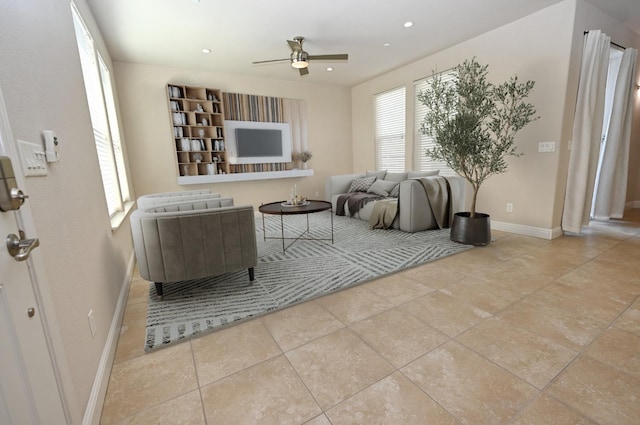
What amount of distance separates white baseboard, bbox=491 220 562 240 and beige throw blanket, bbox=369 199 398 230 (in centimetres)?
149

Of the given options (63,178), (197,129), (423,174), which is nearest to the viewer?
(63,178)

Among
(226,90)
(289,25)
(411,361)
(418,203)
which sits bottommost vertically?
(411,361)

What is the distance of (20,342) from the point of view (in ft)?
2.40

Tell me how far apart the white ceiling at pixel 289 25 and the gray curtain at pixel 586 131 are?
1.87 feet

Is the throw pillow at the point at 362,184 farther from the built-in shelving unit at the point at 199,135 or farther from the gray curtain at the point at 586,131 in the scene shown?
the gray curtain at the point at 586,131

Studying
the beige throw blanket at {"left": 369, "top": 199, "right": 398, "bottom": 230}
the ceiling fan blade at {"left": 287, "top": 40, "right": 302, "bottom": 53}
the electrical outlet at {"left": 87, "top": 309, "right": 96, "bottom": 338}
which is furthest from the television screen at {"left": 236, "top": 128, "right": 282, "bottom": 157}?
the electrical outlet at {"left": 87, "top": 309, "right": 96, "bottom": 338}

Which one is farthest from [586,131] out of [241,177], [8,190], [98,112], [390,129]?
[98,112]

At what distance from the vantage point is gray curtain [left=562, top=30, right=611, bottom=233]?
125 inches

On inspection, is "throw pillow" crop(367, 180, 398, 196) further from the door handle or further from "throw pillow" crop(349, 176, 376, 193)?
the door handle

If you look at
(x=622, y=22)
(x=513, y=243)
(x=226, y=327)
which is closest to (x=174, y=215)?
(x=226, y=327)

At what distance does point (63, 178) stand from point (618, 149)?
6007 millimetres

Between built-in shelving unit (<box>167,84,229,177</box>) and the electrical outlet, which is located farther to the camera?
built-in shelving unit (<box>167,84,229,177</box>)

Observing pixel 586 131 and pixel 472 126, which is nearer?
pixel 472 126

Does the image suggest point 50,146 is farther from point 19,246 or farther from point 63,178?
point 19,246
